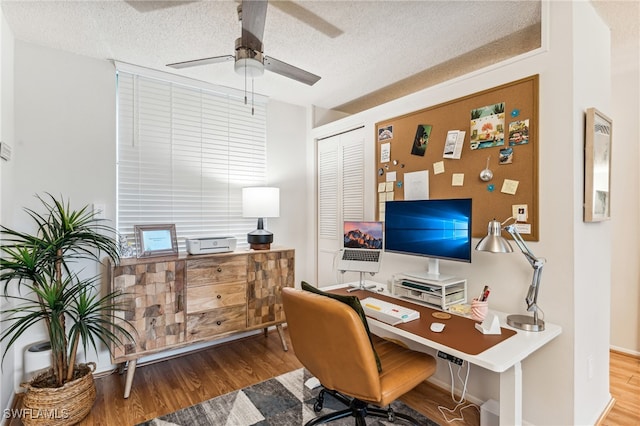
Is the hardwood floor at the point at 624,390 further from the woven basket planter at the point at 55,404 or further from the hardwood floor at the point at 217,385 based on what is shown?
the woven basket planter at the point at 55,404

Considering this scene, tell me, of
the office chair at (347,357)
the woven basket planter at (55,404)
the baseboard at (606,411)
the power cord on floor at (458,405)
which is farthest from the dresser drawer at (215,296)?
the baseboard at (606,411)

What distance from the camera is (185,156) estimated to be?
2.93m

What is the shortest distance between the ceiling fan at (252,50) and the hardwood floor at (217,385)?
2.20 m

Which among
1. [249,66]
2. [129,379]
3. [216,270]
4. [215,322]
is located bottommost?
[129,379]

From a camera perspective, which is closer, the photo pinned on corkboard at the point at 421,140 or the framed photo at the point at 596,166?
the framed photo at the point at 596,166

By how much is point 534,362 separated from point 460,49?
214cm

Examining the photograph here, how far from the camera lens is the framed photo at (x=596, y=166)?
1715mm

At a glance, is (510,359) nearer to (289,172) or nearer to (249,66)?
(249,66)

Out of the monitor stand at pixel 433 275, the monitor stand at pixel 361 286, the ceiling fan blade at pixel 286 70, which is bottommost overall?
the monitor stand at pixel 361 286

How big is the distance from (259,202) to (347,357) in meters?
1.78

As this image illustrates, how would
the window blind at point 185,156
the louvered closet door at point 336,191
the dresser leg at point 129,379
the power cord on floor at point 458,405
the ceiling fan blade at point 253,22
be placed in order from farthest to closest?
the louvered closet door at point 336,191 < the window blind at point 185,156 < the dresser leg at point 129,379 < the power cord on floor at point 458,405 < the ceiling fan blade at point 253,22

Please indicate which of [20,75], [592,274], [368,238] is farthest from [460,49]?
[20,75]

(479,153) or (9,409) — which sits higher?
(479,153)

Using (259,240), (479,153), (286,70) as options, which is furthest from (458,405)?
(286,70)
